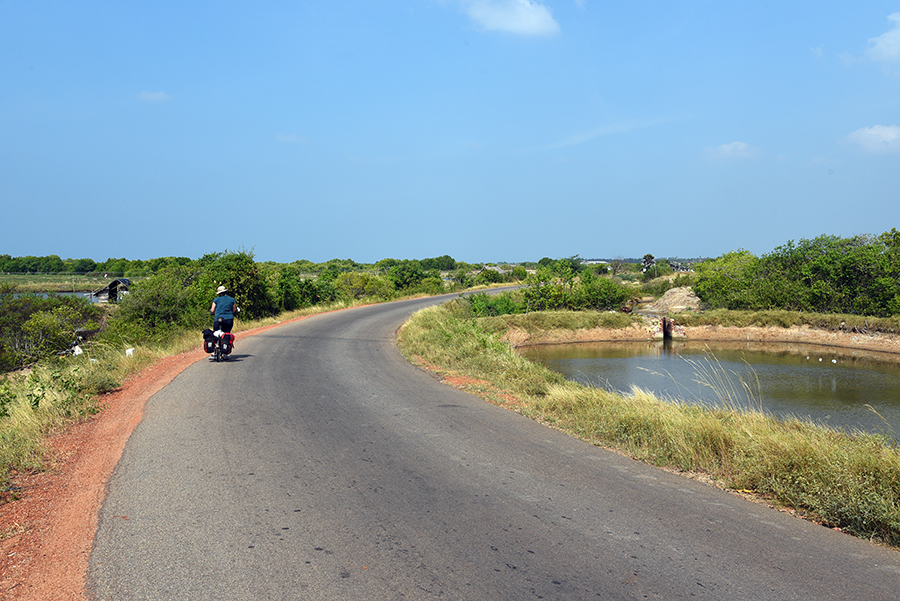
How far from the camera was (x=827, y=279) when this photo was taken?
40.2 m

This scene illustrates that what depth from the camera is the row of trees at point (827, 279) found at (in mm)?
37594

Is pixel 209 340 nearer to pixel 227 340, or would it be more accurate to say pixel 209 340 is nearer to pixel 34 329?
pixel 227 340

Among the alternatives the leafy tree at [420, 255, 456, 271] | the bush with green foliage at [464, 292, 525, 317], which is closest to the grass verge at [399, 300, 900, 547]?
the bush with green foliage at [464, 292, 525, 317]

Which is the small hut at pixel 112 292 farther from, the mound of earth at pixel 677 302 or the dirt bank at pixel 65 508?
the mound of earth at pixel 677 302

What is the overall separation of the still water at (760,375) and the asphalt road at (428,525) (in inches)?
273

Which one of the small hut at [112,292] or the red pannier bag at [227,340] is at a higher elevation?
the small hut at [112,292]

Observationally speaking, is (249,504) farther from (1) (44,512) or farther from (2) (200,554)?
(1) (44,512)

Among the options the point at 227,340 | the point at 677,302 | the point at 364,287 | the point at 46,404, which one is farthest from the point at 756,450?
the point at 677,302

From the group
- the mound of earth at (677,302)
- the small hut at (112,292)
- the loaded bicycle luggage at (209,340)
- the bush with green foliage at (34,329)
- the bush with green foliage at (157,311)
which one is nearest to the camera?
the loaded bicycle luggage at (209,340)

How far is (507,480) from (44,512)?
14.3ft

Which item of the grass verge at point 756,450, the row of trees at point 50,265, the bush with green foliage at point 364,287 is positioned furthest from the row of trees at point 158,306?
the row of trees at point 50,265

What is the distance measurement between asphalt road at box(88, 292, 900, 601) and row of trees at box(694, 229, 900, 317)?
40717mm

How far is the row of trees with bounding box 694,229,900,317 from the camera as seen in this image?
37.6 metres

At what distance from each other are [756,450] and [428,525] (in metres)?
3.88
